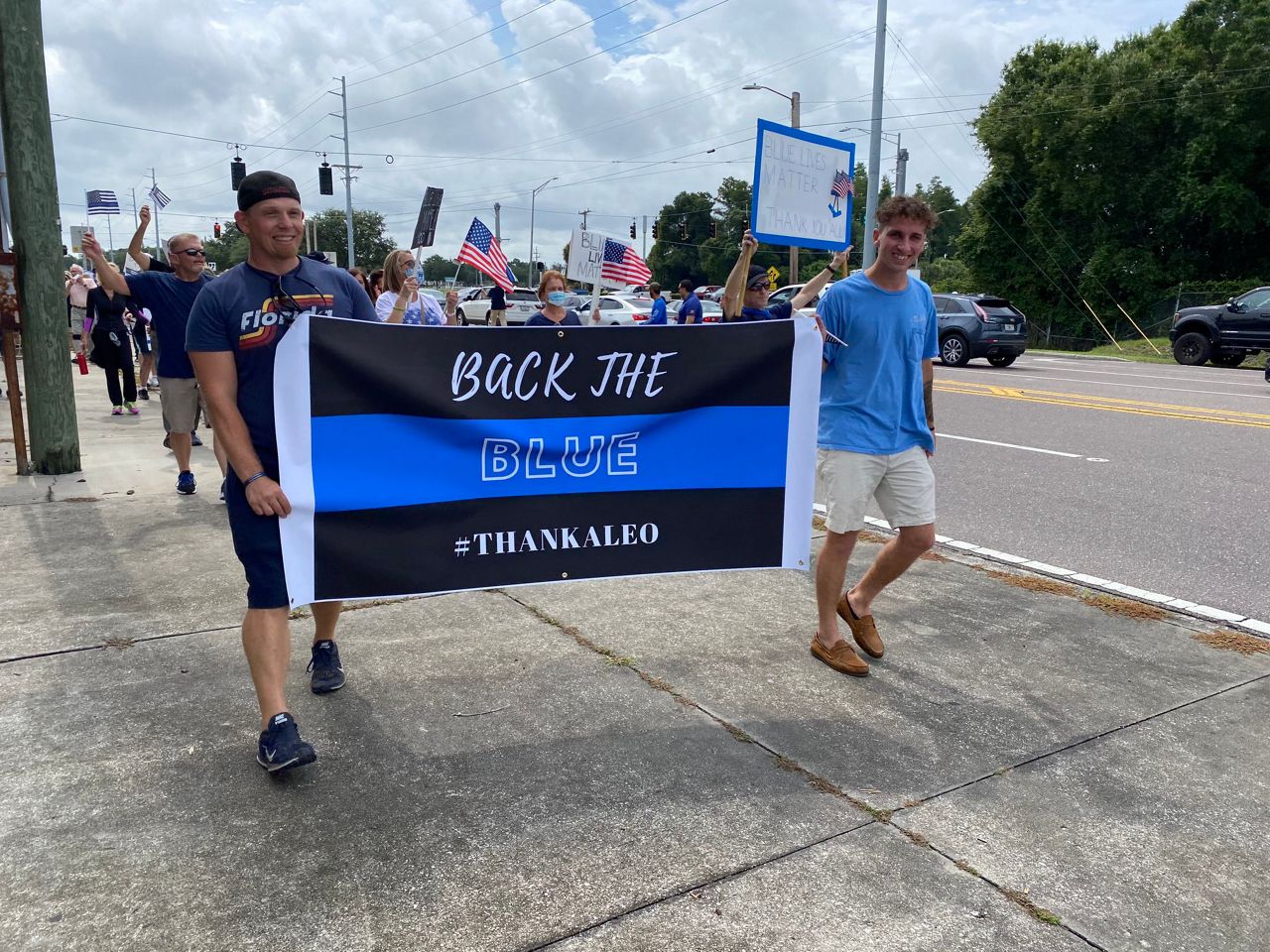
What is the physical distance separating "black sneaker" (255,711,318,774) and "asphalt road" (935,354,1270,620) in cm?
441

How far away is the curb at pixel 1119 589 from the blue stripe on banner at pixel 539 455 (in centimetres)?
66

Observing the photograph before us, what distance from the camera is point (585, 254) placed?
1178 centimetres

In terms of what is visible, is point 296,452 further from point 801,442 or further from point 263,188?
point 801,442

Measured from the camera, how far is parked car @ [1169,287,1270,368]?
69.5 ft

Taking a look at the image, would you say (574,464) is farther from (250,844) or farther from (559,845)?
(250,844)

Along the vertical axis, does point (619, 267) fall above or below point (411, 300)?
above

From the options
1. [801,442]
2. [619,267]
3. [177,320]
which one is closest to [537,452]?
[801,442]

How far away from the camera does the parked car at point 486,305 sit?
3522 cm

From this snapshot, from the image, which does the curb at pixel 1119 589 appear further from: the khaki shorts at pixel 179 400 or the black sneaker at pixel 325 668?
the khaki shorts at pixel 179 400

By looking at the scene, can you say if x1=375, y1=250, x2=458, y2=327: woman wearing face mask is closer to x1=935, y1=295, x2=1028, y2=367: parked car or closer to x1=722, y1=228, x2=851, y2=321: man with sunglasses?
x1=722, y1=228, x2=851, y2=321: man with sunglasses

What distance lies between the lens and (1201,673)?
4.09 meters

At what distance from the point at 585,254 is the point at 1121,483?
6441 millimetres

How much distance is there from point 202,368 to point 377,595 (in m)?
0.94

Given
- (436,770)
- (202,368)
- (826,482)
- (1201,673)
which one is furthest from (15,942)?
(1201,673)
